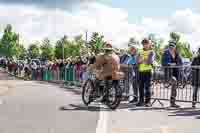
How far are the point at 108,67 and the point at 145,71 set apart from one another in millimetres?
1121

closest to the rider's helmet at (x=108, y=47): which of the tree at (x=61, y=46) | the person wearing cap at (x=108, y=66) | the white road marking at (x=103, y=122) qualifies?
the person wearing cap at (x=108, y=66)

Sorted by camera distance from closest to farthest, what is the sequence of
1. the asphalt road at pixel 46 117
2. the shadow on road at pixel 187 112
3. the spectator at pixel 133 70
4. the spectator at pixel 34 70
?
1. the asphalt road at pixel 46 117
2. the shadow on road at pixel 187 112
3. the spectator at pixel 133 70
4. the spectator at pixel 34 70

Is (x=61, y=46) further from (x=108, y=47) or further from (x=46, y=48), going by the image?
(x=108, y=47)

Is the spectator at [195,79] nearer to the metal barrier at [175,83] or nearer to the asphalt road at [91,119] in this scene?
the metal barrier at [175,83]

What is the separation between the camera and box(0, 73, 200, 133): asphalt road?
9539mm

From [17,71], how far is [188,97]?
125 ft

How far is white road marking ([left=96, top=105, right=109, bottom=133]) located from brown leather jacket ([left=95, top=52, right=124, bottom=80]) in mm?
1398

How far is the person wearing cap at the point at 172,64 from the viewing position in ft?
45.9

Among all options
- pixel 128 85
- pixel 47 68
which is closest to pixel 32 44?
pixel 47 68

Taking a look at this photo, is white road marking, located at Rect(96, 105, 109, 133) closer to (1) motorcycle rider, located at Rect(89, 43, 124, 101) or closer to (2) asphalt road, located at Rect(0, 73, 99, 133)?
(2) asphalt road, located at Rect(0, 73, 99, 133)

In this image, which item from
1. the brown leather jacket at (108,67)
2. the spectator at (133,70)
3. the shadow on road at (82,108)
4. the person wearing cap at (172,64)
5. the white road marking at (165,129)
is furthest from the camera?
the spectator at (133,70)

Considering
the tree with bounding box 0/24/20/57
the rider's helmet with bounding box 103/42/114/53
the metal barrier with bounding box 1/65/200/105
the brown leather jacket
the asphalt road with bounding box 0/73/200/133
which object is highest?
the tree with bounding box 0/24/20/57

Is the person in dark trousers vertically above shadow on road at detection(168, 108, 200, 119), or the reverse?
the person in dark trousers

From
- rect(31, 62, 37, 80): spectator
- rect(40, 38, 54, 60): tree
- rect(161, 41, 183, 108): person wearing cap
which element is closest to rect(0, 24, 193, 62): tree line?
rect(40, 38, 54, 60): tree
